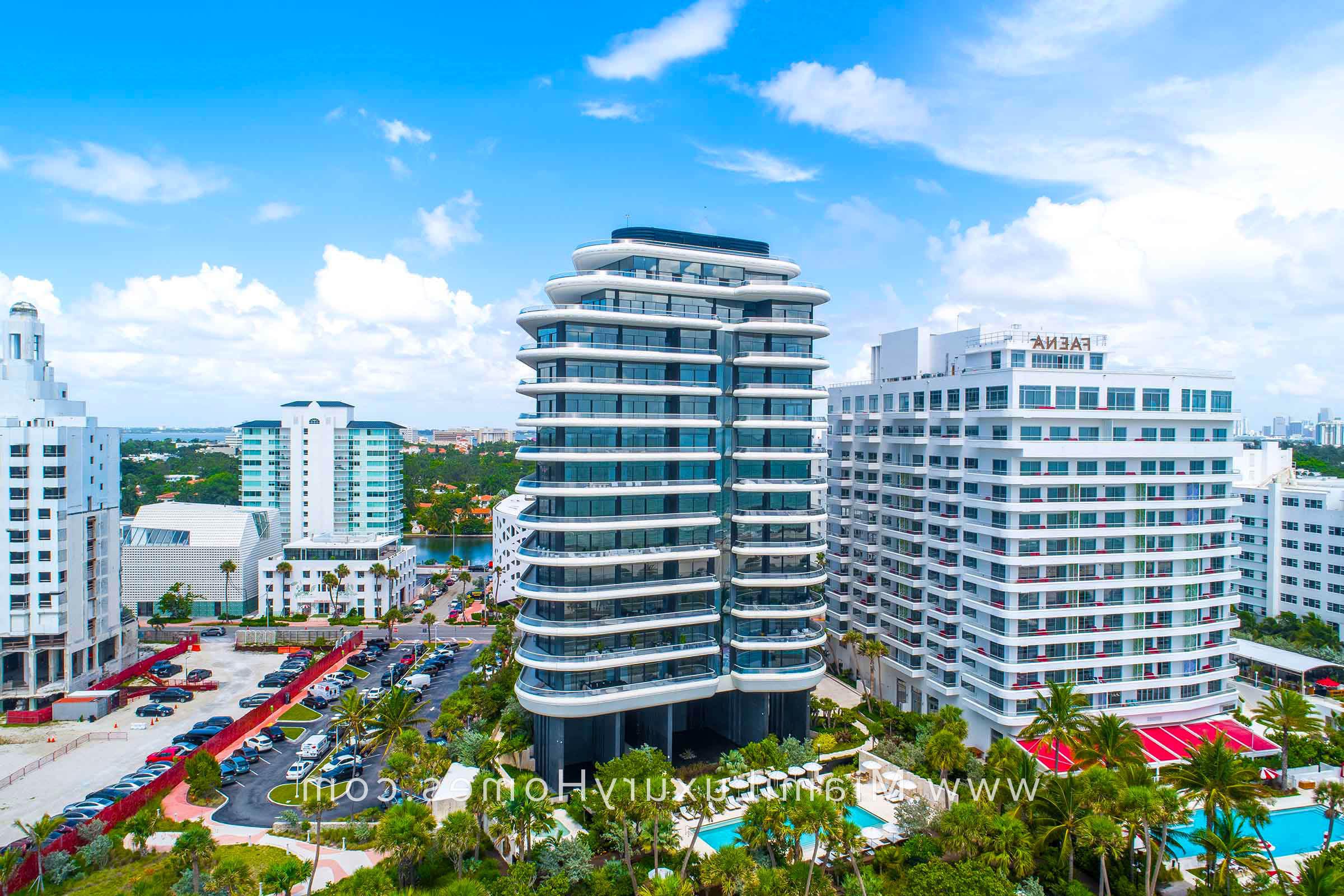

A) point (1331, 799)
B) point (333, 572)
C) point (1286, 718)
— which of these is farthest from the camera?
point (333, 572)

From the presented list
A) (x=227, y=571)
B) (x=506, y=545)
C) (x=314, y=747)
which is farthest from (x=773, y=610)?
(x=227, y=571)

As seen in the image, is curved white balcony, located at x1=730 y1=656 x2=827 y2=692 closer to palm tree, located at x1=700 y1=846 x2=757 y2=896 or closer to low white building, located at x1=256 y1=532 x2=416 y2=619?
palm tree, located at x1=700 y1=846 x2=757 y2=896

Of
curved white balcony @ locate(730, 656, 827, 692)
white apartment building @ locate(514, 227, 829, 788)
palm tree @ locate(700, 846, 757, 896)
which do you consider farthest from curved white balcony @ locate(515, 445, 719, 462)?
palm tree @ locate(700, 846, 757, 896)

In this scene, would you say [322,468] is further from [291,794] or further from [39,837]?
[39,837]

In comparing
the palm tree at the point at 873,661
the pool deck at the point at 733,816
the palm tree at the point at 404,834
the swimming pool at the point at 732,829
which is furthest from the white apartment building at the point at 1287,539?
the palm tree at the point at 404,834

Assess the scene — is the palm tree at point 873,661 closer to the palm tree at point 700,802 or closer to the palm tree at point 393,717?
the palm tree at point 700,802

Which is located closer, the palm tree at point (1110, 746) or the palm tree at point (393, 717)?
the palm tree at point (1110, 746)
